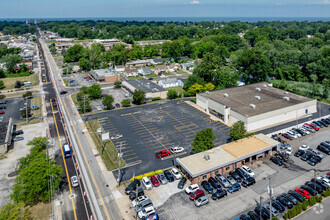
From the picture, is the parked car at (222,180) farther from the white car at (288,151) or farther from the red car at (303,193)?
the white car at (288,151)

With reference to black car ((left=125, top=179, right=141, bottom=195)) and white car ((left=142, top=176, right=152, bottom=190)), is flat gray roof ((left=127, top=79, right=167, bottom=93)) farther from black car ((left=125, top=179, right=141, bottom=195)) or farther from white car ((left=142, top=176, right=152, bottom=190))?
black car ((left=125, top=179, right=141, bottom=195))

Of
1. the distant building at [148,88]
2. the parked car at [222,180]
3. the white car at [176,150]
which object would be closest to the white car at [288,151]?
the parked car at [222,180]

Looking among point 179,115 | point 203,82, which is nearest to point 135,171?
point 179,115

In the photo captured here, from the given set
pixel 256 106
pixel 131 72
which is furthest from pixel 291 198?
pixel 131 72

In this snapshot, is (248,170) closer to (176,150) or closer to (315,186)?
(315,186)

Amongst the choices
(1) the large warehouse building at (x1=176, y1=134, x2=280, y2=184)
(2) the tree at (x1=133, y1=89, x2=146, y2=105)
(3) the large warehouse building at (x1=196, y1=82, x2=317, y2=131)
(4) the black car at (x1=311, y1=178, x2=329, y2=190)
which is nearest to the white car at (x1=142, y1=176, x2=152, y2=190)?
(1) the large warehouse building at (x1=176, y1=134, x2=280, y2=184)

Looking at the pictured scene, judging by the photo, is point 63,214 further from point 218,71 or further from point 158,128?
point 218,71
